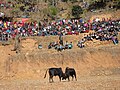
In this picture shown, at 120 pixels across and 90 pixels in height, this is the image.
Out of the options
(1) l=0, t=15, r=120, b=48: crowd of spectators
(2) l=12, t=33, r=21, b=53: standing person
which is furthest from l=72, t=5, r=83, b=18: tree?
(2) l=12, t=33, r=21, b=53: standing person

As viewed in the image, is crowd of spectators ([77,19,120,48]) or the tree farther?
the tree

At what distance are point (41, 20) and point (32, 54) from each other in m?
13.7

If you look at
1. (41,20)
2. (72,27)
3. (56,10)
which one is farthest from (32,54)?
(56,10)

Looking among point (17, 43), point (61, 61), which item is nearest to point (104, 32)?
point (61, 61)

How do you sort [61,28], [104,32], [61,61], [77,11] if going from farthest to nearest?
1. [77,11]
2. [61,28]
3. [104,32]
4. [61,61]

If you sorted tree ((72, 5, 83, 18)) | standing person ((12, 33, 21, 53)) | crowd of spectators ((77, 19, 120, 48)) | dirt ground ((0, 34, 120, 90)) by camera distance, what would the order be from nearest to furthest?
dirt ground ((0, 34, 120, 90)) → crowd of spectators ((77, 19, 120, 48)) → standing person ((12, 33, 21, 53)) → tree ((72, 5, 83, 18))

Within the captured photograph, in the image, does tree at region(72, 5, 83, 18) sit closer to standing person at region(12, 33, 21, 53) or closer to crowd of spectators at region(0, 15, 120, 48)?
crowd of spectators at region(0, 15, 120, 48)

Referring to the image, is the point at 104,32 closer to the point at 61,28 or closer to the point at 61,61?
the point at 61,28

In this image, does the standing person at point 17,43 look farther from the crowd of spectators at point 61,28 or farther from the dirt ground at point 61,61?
the dirt ground at point 61,61

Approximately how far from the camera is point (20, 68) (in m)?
41.6

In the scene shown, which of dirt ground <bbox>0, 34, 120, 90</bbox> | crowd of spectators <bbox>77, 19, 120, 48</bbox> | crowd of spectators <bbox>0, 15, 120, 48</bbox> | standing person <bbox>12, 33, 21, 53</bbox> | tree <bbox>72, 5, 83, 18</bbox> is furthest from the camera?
tree <bbox>72, 5, 83, 18</bbox>

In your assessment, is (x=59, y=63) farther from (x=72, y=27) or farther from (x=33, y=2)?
(x=33, y=2)

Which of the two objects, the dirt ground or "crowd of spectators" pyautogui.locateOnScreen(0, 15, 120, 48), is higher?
"crowd of spectators" pyautogui.locateOnScreen(0, 15, 120, 48)

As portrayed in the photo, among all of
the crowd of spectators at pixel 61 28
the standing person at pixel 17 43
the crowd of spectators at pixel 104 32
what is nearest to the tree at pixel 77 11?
the crowd of spectators at pixel 61 28
